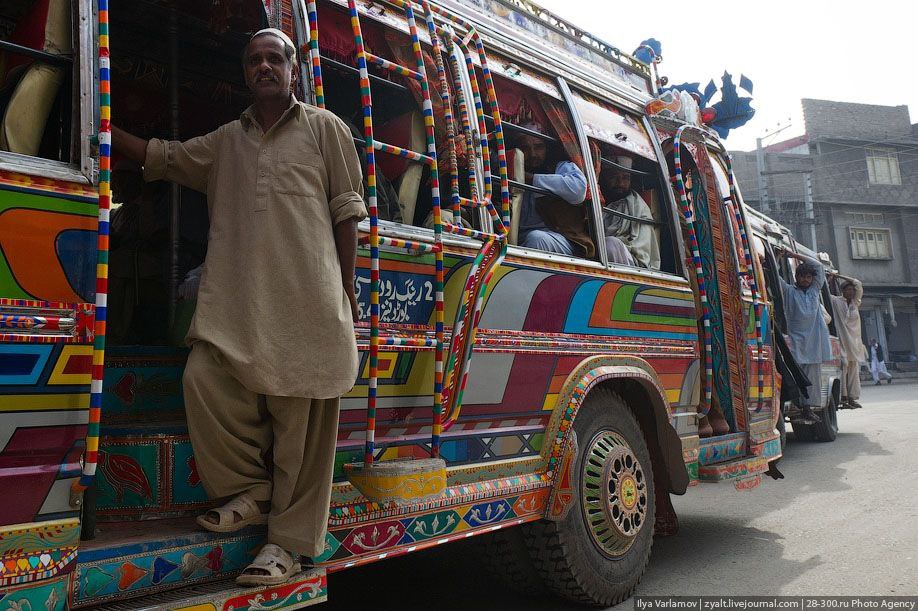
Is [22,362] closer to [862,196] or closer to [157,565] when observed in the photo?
[157,565]

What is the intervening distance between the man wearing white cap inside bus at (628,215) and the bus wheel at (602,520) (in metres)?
0.93

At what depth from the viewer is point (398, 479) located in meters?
2.60

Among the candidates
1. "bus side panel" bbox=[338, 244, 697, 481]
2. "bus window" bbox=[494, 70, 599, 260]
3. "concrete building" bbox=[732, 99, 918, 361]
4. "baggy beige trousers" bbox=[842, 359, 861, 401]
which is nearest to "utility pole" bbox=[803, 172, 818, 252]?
"concrete building" bbox=[732, 99, 918, 361]

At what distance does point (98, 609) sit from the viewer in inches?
74.6

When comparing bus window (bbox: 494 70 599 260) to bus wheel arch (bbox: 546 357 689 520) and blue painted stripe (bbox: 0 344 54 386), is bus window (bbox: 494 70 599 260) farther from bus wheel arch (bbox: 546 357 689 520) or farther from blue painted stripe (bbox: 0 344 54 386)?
blue painted stripe (bbox: 0 344 54 386)

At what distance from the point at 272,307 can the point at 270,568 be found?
0.77m

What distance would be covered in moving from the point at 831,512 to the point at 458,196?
15.6 feet

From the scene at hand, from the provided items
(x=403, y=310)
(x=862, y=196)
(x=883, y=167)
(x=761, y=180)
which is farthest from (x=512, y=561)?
(x=883, y=167)

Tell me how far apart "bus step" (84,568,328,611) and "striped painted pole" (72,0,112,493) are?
35 centimetres

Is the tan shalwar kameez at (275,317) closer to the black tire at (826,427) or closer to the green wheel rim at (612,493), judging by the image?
the green wheel rim at (612,493)

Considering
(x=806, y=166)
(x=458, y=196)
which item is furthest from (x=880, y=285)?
(x=458, y=196)

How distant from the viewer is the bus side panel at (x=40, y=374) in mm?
1787

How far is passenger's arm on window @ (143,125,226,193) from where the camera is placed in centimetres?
245

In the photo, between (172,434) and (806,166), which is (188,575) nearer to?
(172,434)
